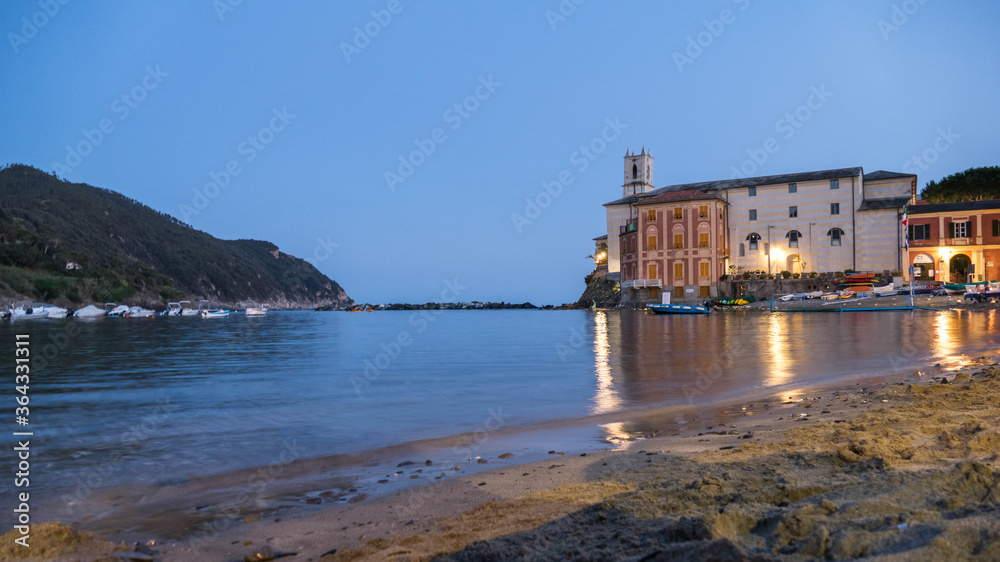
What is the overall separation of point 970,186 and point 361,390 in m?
95.3

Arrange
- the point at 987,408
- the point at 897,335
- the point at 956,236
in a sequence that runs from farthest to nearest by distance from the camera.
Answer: the point at 956,236, the point at 897,335, the point at 987,408

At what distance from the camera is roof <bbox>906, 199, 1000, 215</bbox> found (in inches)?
2373

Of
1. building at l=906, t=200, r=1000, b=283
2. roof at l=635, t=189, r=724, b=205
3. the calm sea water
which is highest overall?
roof at l=635, t=189, r=724, b=205

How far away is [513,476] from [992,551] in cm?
455

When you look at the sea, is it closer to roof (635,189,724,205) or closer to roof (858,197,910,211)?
roof (858,197,910,211)

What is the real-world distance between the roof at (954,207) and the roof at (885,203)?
14.2 feet

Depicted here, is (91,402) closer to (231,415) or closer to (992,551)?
(231,415)

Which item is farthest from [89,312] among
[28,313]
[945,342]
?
[945,342]

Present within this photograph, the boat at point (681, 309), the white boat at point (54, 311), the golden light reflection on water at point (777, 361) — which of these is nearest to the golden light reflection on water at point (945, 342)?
the golden light reflection on water at point (777, 361)

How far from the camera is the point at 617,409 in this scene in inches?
470

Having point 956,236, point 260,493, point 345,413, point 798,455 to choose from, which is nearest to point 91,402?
point 345,413

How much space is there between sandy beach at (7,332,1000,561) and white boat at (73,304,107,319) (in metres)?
108

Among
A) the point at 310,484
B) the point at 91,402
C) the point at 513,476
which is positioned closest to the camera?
the point at 513,476

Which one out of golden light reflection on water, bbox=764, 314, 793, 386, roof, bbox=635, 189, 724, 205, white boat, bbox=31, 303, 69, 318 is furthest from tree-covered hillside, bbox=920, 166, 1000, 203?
white boat, bbox=31, 303, 69, 318
